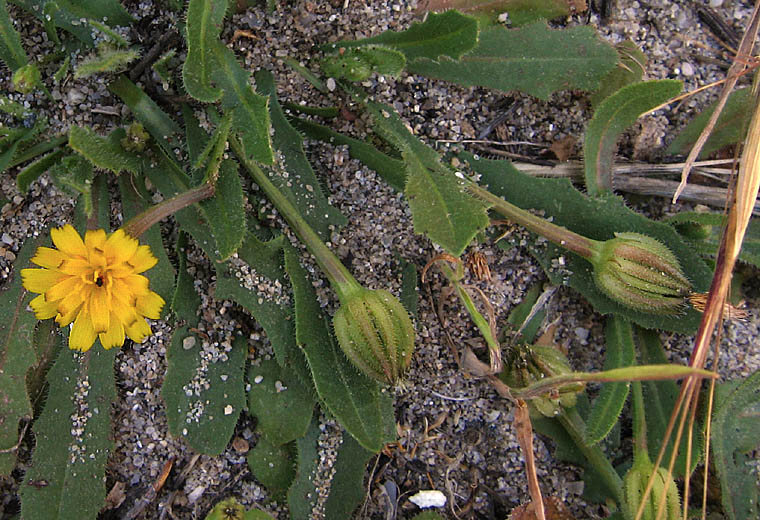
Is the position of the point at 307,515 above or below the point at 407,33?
below

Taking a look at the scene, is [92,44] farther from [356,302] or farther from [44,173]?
[356,302]

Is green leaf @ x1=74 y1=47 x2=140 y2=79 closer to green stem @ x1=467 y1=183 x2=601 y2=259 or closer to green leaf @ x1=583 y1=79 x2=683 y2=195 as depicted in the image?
green stem @ x1=467 y1=183 x2=601 y2=259

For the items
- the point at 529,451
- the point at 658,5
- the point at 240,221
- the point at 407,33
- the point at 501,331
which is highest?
the point at 407,33

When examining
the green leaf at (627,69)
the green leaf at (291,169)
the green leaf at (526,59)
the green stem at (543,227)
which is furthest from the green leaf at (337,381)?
the green leaf at (627,69)

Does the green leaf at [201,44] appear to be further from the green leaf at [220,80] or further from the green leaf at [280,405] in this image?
the green leaf at [280,405]

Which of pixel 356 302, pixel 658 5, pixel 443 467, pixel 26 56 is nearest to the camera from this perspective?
pixel 356 302

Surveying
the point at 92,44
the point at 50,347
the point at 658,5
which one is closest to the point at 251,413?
the point at 50,347

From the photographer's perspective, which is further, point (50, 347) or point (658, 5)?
point (658, 5)
